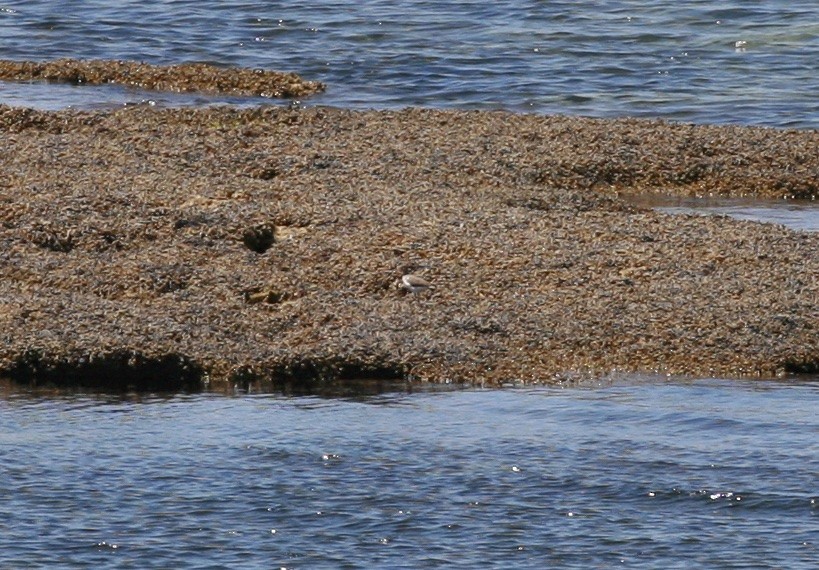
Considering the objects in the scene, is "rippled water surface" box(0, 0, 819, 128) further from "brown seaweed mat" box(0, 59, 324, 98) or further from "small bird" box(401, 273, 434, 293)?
"small bird" box(401, 273, 434, 293)

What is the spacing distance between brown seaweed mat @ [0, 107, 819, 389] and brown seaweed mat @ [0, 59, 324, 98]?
409 centimetres

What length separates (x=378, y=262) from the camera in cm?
1045

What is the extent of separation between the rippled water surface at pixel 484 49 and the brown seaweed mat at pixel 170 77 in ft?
1.70

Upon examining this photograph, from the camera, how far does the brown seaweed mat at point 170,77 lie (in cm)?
1903

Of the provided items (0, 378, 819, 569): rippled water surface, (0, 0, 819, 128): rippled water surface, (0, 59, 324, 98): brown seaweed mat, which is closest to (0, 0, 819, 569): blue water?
(0, 378, 819, 569): rippled water surface

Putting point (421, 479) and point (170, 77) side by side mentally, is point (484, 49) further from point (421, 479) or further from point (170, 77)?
point (421, 479)

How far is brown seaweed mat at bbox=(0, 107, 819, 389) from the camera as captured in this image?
8922 millimetres

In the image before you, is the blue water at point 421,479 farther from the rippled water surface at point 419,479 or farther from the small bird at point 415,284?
the small bird at point 415,284

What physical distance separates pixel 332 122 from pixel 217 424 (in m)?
8.45

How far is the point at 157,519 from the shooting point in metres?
6.70

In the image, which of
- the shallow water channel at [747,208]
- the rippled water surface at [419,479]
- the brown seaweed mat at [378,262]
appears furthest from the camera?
the shallow water channel at [747,208]

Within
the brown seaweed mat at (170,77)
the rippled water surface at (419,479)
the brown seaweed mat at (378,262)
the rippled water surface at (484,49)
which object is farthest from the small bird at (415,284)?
the brown seaweed mat at (170,77)

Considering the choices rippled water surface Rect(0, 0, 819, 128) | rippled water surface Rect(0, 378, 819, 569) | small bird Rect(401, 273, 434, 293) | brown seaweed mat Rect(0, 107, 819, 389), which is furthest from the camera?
rippled water surface Rect(0, 0, 819, 128)

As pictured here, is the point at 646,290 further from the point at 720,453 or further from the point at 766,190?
the point at 766,190
